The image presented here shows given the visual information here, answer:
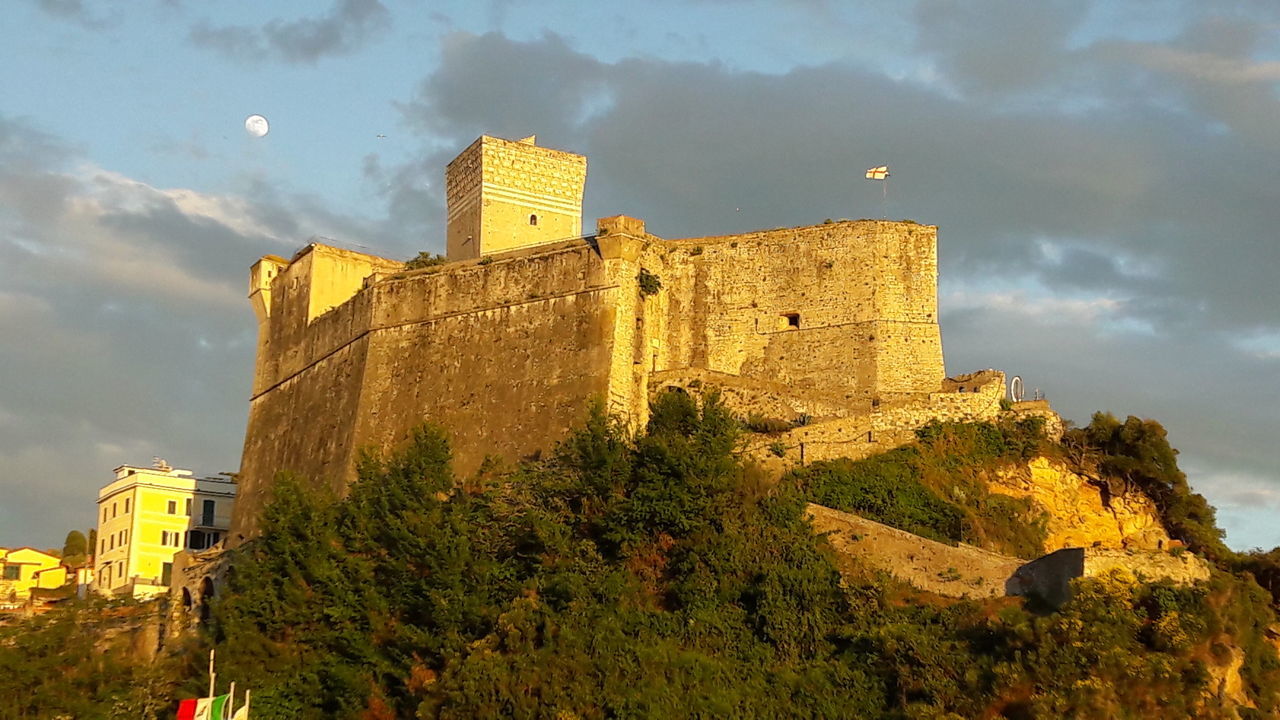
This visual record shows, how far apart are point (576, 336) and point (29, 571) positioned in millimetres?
23219

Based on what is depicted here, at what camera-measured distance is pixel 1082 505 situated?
37.0 metres

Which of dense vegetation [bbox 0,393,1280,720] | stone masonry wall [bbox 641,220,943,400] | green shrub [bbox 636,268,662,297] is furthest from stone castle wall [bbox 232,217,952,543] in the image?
dense vegetation [bbox 0,393,1280,720]

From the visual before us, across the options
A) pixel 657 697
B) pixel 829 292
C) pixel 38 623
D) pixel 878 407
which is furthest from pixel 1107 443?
pixel 38 623

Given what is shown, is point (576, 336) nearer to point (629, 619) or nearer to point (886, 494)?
point (886, 494)

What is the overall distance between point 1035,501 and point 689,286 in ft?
35.8

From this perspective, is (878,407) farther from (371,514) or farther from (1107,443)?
(371,514)

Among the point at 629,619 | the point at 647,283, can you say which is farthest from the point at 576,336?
the point at 629,619

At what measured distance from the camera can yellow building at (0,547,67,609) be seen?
166ft

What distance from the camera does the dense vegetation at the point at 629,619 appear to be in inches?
1057

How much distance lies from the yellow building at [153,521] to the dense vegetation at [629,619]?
1128 cm

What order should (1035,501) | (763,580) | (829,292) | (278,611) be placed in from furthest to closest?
(829,292) < (1035,501) < (278,611) < (763,580)

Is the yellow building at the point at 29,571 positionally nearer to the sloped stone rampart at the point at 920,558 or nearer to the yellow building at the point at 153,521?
the yellow building at the point at 153,521

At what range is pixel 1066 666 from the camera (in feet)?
85.6

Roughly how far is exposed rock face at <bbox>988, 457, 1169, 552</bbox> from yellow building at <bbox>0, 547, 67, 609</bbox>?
87.2 feet
